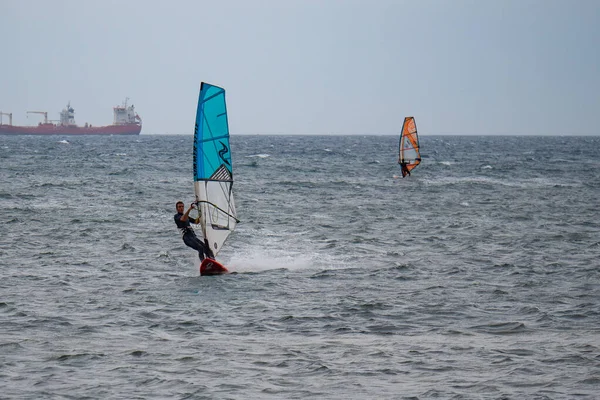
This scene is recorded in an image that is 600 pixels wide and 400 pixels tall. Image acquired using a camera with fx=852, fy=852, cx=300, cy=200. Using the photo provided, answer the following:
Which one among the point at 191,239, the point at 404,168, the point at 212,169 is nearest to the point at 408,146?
the point at 404,168

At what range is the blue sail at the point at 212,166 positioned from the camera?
19.1m

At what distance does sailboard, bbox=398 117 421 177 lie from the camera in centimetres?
5334

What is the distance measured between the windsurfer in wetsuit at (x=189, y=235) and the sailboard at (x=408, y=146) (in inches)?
1331

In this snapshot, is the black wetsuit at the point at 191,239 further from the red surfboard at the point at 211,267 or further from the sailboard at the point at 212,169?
the red surfboard at the point at 211,267

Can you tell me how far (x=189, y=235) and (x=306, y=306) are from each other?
4.35 m

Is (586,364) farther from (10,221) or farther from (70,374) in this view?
(10,221)

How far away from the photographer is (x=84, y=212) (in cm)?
3350

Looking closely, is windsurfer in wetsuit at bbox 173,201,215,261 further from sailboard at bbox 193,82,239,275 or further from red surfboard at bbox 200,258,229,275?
red surfboard at bbox 200,258,229,275

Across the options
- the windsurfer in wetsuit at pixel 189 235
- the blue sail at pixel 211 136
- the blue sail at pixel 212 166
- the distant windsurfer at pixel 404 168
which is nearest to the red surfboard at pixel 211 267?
the windsurfer in wetsuit at pixel 189 235

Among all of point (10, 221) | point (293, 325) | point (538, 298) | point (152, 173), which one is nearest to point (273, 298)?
point (293, 325)

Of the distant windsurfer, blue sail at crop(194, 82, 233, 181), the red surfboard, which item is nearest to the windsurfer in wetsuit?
the red surfboard

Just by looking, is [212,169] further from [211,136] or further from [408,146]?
[408,146]

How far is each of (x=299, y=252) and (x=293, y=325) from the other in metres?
8.86

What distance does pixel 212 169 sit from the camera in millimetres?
19547
